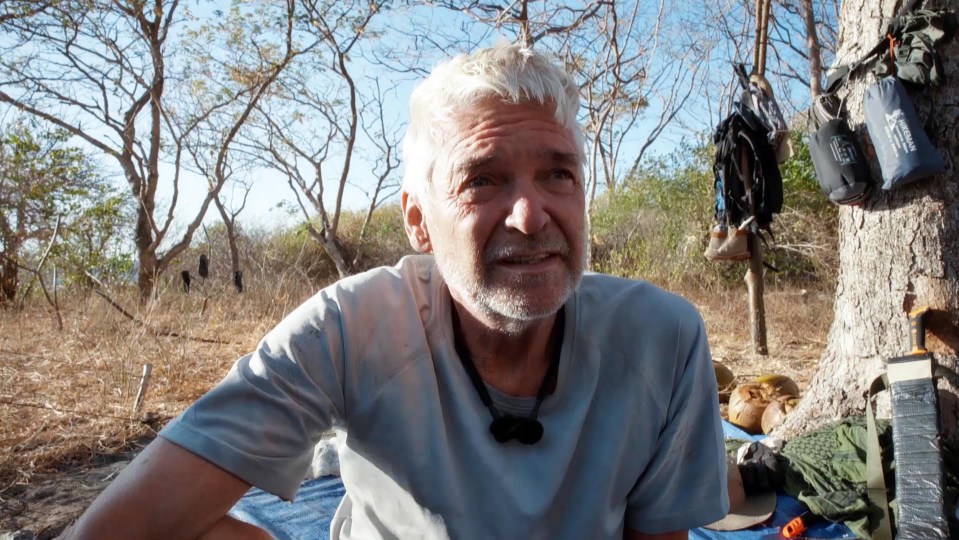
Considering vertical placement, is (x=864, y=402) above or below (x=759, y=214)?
below

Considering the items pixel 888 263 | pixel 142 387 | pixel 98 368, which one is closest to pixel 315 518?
pixel 142 387

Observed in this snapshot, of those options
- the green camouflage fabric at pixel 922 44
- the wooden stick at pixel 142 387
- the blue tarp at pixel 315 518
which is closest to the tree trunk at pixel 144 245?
the wooden stick at pixel 142 387

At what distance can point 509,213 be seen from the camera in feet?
4.00

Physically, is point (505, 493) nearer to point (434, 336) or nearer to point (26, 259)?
point (434, 336)

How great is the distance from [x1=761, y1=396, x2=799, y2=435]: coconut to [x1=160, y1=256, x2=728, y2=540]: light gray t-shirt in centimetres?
272

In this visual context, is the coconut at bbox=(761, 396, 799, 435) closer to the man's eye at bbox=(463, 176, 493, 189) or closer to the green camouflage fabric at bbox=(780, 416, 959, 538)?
the green camouflage fabric at bbox=(780, 416, 959, 538)

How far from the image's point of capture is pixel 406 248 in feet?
54.2

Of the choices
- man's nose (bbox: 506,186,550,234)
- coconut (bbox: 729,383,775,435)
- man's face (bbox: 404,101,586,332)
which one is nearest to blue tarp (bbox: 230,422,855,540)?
coconut (bbox: 729,383,775,435)

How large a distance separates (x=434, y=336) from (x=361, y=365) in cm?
16

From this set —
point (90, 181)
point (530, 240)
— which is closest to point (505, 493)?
point (530, 240)

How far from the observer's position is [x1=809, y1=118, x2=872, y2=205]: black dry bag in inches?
113

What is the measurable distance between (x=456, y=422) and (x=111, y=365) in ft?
13.6

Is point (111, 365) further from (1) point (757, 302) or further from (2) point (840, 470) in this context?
(1) point (757, 302)

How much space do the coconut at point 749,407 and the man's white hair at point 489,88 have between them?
3.15m
